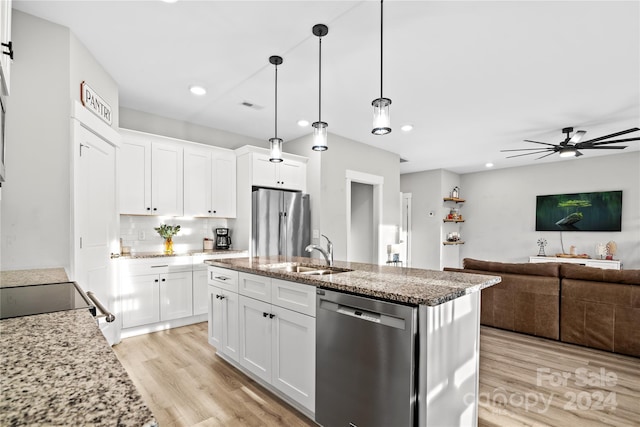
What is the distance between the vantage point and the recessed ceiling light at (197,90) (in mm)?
3236

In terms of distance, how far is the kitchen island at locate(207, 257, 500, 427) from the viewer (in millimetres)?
1431

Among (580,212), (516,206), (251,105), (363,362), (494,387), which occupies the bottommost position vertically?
(494,387)

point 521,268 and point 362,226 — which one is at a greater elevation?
point 362,226

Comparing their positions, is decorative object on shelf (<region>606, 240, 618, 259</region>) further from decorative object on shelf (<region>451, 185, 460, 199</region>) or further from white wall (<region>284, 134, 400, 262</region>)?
white wall (<region>284, 134, 400, 262</region>)

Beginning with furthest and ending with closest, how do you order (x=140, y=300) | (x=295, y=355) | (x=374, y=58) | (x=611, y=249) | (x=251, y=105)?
(x=611, y=249) < (x=251, y=105) < (x=140, y=300) < (x=374, y=58) < (x=295, y=355)

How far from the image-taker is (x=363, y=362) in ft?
5.26

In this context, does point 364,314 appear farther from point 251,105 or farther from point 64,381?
point 251,105

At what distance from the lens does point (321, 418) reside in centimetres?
183

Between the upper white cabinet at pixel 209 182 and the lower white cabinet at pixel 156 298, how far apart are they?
88 cm

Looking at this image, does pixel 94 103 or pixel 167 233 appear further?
pixel 167 233

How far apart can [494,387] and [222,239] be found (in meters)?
3.53

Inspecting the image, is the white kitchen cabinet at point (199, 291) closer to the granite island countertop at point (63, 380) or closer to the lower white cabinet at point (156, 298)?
the lower white cabinet at point (156, 298)

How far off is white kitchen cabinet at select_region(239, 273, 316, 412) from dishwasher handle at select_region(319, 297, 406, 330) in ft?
0.50

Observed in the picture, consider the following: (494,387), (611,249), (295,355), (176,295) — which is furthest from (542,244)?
(176,295)
